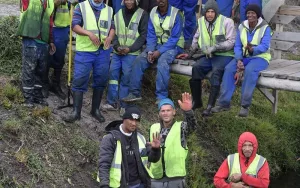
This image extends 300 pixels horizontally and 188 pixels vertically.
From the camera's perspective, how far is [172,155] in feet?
20.7

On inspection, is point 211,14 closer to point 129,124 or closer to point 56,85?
point 56,85

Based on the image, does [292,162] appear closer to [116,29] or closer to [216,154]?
[216,154]

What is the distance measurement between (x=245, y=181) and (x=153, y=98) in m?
4.04

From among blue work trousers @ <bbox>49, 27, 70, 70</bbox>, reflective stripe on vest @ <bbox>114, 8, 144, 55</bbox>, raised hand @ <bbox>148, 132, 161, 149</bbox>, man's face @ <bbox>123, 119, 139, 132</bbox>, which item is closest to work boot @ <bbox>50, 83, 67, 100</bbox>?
blue work trousers @ <bbox>49, 27, 70, 70</bbox>

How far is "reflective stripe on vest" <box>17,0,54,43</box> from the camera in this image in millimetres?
7621

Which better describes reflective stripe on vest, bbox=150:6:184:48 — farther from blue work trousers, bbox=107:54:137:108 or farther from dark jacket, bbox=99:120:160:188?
dark jacket, bbox=99:120:160:188

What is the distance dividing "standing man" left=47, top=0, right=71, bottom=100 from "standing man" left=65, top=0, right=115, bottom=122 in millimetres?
712

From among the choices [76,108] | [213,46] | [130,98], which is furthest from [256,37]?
[76,108]

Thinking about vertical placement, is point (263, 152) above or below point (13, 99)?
below

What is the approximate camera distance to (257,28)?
26.6 feet

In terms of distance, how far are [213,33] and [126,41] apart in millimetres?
1404

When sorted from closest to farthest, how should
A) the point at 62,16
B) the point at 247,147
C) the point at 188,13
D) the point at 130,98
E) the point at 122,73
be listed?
the point at 247,147 → the point at 62,16 → the point at 130,98 → the point at 122,73 → the point at 188,13

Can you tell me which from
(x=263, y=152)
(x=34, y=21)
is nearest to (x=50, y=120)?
(x=34, y=21)

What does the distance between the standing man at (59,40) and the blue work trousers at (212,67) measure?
6.82 feet
